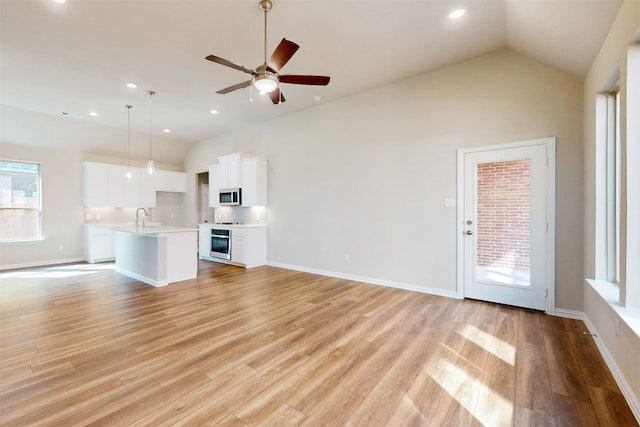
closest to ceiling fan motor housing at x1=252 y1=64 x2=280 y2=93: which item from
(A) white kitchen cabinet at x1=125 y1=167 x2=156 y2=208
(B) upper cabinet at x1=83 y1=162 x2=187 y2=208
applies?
(B) upper cabinet at x1=83 y1=162 x2=187 y2=208

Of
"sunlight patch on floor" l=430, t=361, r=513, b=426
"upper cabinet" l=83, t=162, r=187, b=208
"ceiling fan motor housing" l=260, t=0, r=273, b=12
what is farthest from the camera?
"upper cabinet" l=83, t=162, r=187, b=208

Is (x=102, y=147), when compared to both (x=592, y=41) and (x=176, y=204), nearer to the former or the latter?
(x=176, y=204)

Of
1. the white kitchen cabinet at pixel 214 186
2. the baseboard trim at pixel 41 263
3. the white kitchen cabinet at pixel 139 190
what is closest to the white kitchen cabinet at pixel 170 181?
the white kitchen cabinet at pixel 139 190

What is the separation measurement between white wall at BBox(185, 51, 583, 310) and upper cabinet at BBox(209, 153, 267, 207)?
0.69ft

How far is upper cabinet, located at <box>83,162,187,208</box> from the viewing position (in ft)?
22.3

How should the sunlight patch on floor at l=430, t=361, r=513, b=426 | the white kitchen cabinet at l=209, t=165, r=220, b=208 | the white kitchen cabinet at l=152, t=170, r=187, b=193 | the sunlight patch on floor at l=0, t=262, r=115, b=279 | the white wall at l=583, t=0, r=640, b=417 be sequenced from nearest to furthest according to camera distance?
1. the sunlight patch on floor at l=430, t=361, r=513, b=426
2. the white wall at l=583, t=0, r=640, b=417
3. the sunlight patch on floor at l=0, t=262, r=115, b=279
4. the white kitchen cabinet at l=209, t=165, r=220, b=208
5. the white kitchen cabinet at l=152, t=170, r=187, b=193

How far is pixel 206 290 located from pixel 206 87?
3337 millimetres

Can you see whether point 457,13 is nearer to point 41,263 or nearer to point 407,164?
point 407,164

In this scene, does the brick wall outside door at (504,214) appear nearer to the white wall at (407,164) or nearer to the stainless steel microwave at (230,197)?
the white wall at (407,164)

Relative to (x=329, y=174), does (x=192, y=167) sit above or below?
above

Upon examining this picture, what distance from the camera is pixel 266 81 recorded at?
8.32ft

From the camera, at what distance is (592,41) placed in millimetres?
2551

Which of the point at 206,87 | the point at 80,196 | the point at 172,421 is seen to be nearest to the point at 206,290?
the point at 172,421

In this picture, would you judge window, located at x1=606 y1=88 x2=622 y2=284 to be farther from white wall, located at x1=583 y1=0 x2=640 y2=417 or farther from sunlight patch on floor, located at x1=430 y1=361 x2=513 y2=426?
sunlight patch on floor, located at x1=430 y1=361 x2=513 y2=426
